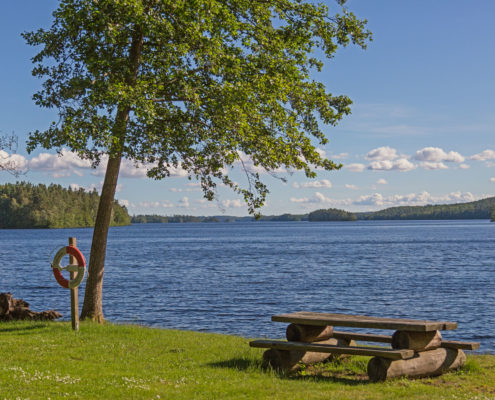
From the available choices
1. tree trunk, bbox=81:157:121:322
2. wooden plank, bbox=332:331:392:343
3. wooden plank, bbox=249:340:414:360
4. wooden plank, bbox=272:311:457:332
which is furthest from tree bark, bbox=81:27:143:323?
wooden plank, bbox=332:331:392:343

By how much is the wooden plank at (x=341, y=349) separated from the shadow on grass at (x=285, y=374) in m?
0.47

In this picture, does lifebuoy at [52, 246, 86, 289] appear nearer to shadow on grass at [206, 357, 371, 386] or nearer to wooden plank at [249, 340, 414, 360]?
shadow on grass at [206, 357, 371, 386]

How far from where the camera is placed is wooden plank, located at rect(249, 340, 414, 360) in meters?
10.4

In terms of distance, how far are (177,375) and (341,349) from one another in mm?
3276

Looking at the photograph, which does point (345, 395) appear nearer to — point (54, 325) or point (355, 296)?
point (54, 325)

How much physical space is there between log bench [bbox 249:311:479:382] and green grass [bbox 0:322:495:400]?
25 centimetres

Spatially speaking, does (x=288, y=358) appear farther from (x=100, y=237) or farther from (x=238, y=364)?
(x=100, y=237)

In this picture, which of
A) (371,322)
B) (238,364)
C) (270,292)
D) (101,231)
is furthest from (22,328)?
(270,292)

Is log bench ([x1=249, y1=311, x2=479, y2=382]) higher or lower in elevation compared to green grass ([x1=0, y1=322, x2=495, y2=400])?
higher

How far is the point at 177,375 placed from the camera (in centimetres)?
1099

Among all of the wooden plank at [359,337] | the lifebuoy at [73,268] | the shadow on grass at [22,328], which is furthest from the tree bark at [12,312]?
the wooden plank at [359,337]

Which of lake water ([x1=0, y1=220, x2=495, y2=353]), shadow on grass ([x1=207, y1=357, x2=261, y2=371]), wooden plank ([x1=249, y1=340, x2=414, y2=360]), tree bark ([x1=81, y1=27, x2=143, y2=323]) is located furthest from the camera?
lake water ([x1=0, y1=220, x2=495, y2=353])

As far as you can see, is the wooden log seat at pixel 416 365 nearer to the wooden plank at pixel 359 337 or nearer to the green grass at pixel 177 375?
the green grass at pixel 177 375

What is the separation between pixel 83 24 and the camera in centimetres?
1617
